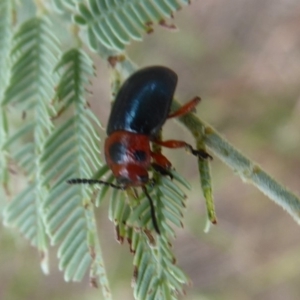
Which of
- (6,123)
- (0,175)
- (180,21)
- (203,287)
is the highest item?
(6,123)

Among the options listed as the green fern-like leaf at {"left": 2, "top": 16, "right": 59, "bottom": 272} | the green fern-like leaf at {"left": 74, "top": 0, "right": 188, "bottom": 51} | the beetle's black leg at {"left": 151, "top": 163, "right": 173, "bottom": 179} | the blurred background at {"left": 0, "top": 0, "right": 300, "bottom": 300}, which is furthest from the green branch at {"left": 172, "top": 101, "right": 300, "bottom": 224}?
the blurred background at {"left": 0, "top": 0, "right": 300, "bottom": 300}

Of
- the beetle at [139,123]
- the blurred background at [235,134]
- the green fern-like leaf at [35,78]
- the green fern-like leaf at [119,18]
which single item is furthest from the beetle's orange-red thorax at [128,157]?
the blurred background at [235,134]

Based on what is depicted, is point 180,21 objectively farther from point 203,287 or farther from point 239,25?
point 203,287

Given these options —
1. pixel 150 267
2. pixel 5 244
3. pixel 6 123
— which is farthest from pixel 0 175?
pixel 5 244

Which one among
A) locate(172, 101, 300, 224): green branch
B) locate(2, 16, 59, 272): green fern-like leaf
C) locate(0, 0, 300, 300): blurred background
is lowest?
locate(0, 0, 300, 300): blurred background

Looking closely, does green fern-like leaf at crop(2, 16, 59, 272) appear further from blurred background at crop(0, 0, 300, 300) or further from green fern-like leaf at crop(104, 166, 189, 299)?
blurred background at crop(0, 0, 300, 300)

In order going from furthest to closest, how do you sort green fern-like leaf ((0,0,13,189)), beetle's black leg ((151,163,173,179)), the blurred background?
the blurred background < green fern-like leaf ((0,0,13,189)) < beetle's black leg ((151,163,173,179))

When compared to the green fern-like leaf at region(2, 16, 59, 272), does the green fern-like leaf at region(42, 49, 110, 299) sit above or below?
below
